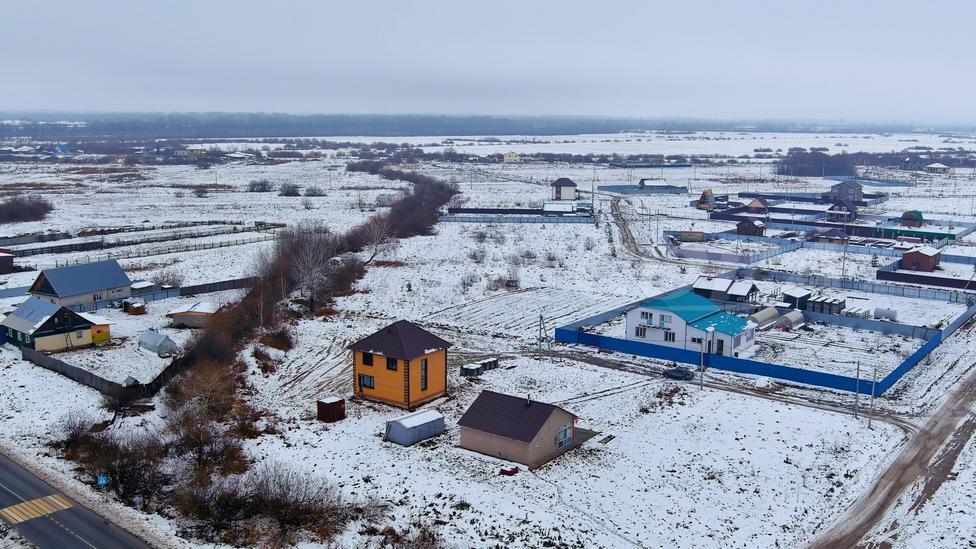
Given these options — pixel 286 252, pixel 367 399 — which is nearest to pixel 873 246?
pixel 286 252

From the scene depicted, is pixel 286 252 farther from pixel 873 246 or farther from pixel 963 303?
pixel 873 246

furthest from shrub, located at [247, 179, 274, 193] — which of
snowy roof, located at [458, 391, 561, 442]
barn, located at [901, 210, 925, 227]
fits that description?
snowy roof, located at [458, 391, 561, 442]

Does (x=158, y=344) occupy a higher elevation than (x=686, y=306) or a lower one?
lower

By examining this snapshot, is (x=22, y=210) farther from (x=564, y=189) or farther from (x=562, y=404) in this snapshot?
(x=562, y=404)

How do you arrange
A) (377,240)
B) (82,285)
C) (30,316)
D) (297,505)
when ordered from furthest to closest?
(377,240) < (82,285) < (30,316) < (297,505)

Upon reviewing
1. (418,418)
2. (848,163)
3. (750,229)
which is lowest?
(418,418)

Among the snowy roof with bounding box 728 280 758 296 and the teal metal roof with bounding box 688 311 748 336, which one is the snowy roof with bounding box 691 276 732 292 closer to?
the snowy roof with bounding box 728 280 758 296

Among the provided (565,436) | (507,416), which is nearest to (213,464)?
(507,416)
